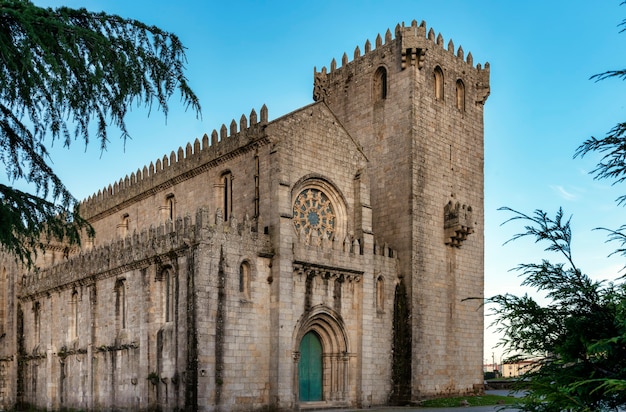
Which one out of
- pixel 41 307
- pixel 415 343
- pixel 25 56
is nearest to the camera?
pixel 25 56

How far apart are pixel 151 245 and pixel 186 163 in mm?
5551

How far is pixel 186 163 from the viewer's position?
103 ft

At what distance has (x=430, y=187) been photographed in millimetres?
32125

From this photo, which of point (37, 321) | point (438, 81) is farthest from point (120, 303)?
point (438, 81)

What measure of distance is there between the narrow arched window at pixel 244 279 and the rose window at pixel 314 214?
340 cm

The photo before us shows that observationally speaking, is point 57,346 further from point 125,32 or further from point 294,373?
point 125,32

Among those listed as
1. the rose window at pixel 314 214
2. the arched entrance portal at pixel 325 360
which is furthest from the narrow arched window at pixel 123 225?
the arched entrance portal at pixel 325 360

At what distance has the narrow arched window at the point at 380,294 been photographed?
97.9 feet

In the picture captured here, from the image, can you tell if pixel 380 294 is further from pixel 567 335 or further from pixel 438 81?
pixel 567 335

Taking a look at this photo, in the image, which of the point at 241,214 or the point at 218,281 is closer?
the point at 218,281

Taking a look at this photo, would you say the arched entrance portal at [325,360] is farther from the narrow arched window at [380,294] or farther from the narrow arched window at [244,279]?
the narrow arched window at [244,279]

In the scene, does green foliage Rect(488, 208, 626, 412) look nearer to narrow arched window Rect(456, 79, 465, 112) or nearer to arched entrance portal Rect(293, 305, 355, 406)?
arched entrance portal Rect(293, 305, 355, 406)

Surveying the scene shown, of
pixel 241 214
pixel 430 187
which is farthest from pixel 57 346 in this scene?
pixel 430 187

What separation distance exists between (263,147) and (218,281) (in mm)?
6000
